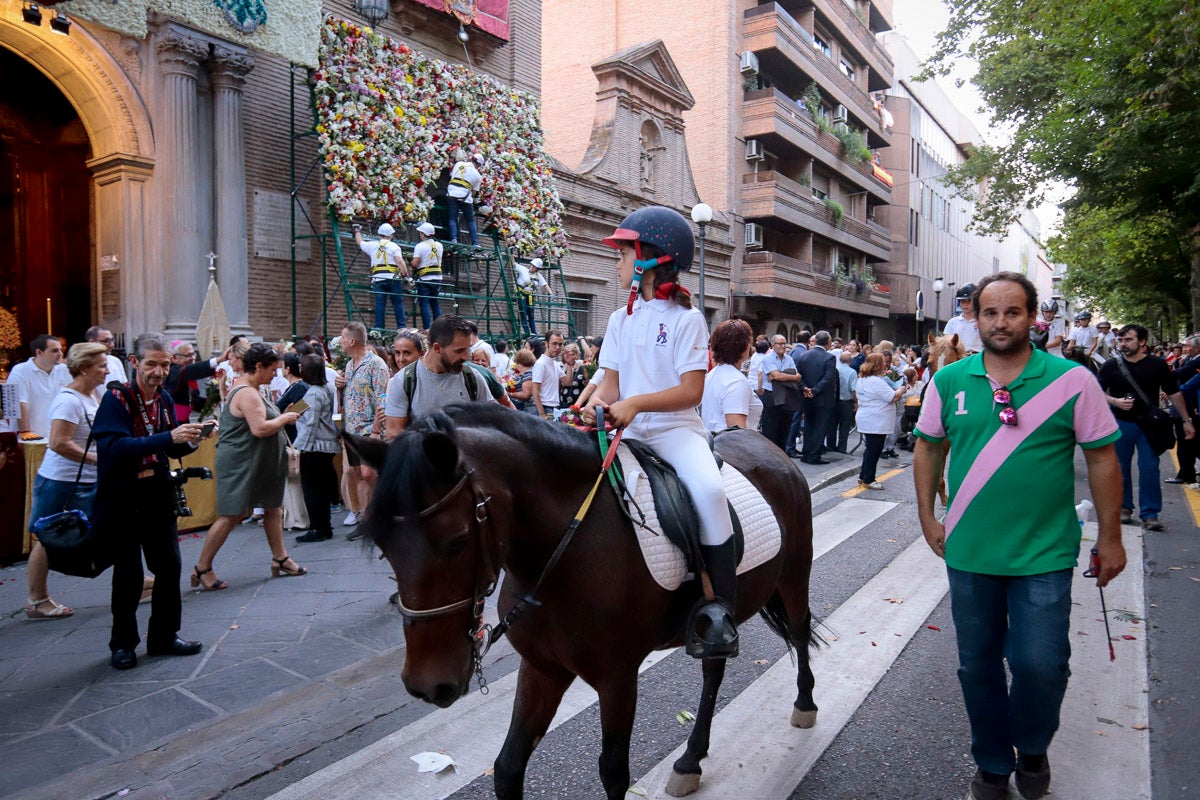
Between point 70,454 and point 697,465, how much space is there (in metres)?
4.37

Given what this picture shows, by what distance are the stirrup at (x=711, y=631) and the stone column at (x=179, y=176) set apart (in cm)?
1071

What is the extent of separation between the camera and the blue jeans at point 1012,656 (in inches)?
114

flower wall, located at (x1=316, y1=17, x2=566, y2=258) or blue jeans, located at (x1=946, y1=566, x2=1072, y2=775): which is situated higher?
flower wall, located at (x1=316, y1=17, x2=566, y2=258)

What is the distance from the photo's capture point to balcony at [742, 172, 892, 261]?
2855cm

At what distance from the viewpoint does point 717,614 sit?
2859 millimetres

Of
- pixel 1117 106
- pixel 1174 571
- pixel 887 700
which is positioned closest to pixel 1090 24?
pixel 1117 106

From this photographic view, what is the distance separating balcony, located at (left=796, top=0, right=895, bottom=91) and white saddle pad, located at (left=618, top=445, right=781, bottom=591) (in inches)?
1354

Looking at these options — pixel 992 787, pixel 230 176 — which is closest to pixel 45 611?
pixel 992 787

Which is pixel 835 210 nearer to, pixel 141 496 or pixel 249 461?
pixel 249 461

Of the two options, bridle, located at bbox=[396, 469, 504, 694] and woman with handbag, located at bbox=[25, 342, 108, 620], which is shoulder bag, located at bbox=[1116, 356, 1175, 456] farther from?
woman with handbag, located at bbox=[25, 342, 108, 620]

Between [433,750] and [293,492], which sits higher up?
[293,492]

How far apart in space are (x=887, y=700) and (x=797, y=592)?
34.8 inches

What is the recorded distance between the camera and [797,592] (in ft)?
13.0

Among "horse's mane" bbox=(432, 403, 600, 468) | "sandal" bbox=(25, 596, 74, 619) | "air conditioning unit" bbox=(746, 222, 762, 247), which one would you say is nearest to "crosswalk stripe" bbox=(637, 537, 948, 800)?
"horse's mane" bbox=(432, 403, 600, 468)
